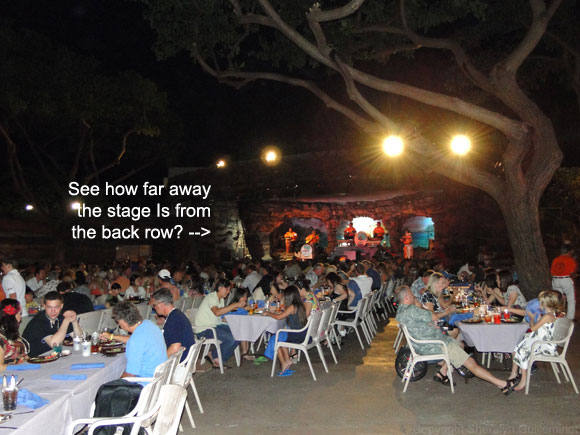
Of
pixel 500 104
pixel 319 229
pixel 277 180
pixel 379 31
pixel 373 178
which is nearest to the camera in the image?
pixel 379 31

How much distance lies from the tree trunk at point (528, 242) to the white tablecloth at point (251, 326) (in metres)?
3.70

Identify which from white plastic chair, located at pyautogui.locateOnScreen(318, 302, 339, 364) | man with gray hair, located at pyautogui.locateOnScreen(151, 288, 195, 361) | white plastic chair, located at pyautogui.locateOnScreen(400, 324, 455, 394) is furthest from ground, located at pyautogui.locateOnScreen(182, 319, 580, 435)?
man with gray hair, located at pyautogui.locateOnScreen(151, 288, 195, 361)

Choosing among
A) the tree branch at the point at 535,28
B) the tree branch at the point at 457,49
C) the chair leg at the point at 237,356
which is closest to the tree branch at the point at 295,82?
the tree branch at the point at 457,49

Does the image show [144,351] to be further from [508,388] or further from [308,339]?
[508,388]

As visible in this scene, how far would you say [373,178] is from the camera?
1983 centimetres

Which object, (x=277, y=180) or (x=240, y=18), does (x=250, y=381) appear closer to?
(x=240, y=18)

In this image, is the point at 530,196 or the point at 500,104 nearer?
the point at 530,196

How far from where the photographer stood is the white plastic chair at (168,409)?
127 inches

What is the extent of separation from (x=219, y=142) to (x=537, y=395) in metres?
26.5

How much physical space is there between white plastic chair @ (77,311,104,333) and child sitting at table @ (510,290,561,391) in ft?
15.2

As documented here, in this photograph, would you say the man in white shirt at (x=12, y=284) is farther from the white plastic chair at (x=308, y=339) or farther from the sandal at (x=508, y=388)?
the sandal at (x=508, y=388)

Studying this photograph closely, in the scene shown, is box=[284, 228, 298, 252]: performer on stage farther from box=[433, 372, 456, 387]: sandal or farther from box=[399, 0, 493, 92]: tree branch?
box=[433, 372, 456, 387]: sandal

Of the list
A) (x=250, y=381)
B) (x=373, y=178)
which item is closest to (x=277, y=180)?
(x=373, y=178)

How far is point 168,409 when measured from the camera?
3.25 meters
